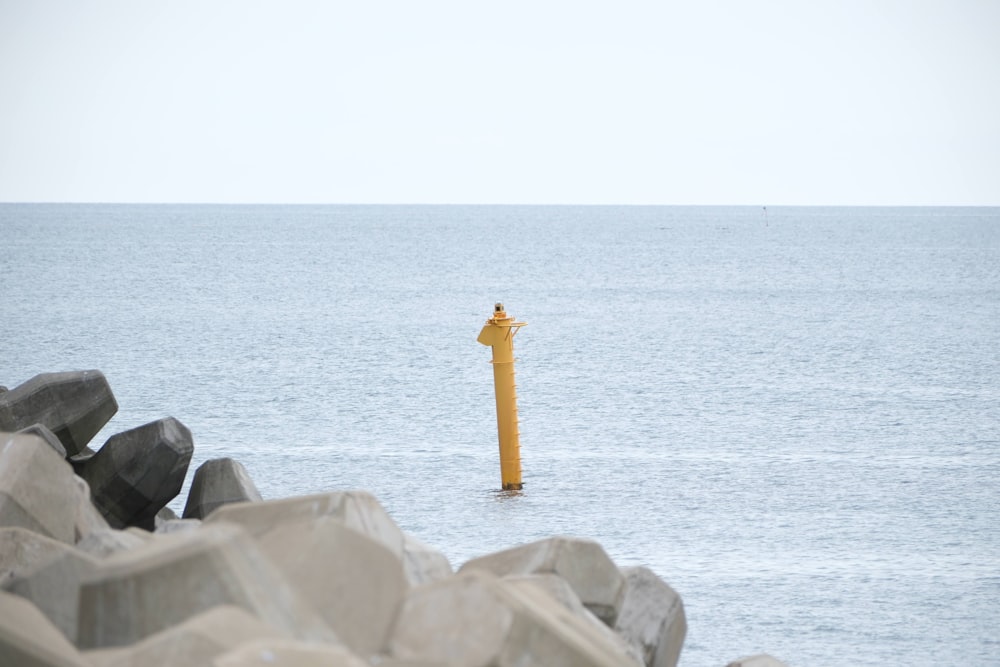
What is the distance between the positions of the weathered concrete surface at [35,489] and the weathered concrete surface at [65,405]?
431 centimetres

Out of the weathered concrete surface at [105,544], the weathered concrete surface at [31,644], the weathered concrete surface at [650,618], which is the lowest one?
the weathered concrete surface at [650,618]

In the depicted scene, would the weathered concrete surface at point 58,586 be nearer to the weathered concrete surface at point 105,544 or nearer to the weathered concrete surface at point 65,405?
the weathered concrete surface at point 105,544

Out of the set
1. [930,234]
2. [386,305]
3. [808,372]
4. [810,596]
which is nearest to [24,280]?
[386,305]

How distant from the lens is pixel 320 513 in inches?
265

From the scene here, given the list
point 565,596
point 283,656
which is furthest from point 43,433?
point 283,656

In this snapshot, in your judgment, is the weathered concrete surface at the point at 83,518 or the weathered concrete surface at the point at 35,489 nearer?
the weathered concrete surface at the point at 35,489

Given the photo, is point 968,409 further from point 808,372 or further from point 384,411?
point 384,411

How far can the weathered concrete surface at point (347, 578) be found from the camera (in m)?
5.37

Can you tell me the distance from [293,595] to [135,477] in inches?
256

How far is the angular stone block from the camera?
22.1 ft

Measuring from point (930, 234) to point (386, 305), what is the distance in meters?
132

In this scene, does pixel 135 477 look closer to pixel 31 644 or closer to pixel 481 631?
pixel 31 644

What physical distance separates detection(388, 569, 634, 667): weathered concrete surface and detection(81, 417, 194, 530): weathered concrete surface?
6.33 metres

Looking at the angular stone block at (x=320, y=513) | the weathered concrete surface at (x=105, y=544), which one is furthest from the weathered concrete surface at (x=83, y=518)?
the angular stone block at (x=320, y=513)
